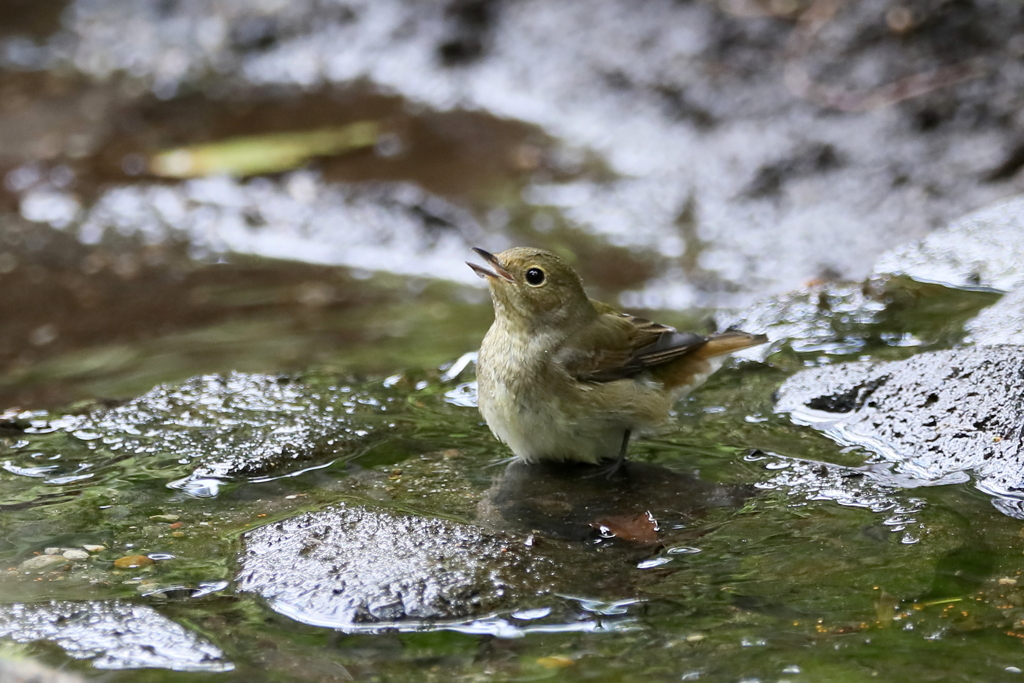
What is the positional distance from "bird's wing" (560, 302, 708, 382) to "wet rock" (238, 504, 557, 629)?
3.24 feet

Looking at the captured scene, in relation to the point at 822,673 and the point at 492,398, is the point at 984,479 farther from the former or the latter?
the point at 492,398

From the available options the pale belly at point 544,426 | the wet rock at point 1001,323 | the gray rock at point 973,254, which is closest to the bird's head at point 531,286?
the pale belly at point 544,426

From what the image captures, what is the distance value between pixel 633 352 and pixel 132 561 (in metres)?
2.13

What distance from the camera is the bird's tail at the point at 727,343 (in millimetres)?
4977

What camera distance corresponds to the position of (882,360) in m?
5.21

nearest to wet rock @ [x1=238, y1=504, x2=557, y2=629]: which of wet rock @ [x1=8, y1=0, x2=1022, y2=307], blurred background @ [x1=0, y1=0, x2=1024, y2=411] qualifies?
blurred background @ [x1=0, y1=0, x2=1024, y2=411]

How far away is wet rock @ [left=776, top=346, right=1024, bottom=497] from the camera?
4.31 metres

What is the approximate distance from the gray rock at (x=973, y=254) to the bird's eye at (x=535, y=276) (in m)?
2.36

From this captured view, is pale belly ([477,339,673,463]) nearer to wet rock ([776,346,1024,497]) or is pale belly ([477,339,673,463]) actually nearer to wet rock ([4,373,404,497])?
wet rock ([4,373,404,497])

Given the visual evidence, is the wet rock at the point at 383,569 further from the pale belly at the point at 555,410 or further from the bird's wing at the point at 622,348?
the bird's wing at the point at 622,348

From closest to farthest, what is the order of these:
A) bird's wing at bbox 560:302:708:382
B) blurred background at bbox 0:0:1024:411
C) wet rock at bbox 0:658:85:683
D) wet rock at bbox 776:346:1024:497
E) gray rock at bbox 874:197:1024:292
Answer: wet rock at bbox 0:658:85:683
wet rock at bbox 776:346:1024:497
bird's wing at bbox 560:302:708:382
gray rock at bbox 874:197:1024:292
blurred background at bbox 0:0:1024:411

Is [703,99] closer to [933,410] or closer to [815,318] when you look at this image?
[815,318]

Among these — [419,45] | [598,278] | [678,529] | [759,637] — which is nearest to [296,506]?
[678,529]

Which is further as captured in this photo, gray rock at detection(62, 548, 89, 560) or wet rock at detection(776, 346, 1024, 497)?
wet rock at detection(776, 346, 1024, 497)
